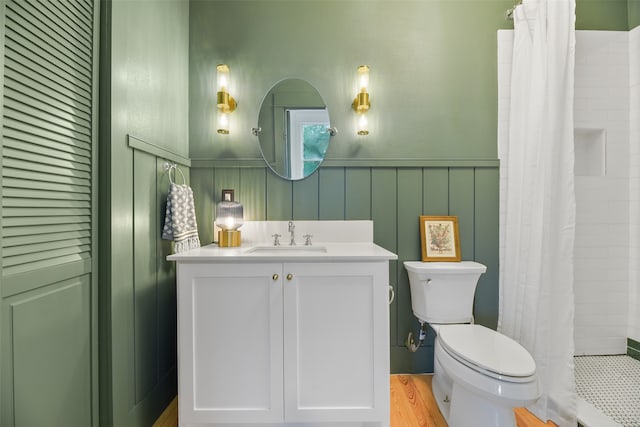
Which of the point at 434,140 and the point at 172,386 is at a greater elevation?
the point at 434,140

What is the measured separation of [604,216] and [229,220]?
2.32 metres

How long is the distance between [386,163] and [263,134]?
76 centimetres

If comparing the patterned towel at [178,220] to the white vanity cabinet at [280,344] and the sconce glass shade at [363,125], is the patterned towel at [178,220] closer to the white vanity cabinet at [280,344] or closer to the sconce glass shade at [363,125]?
the white vanity cabinet at [280,344]

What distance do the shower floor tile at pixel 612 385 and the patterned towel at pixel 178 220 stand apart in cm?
221

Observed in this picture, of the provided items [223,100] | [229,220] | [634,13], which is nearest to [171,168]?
[229,220]

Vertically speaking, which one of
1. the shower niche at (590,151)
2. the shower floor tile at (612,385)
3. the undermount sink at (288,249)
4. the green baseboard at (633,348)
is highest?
the shower niche at (590,151)

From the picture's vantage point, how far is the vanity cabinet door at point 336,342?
1.32m

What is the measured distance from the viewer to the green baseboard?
6.24 ft

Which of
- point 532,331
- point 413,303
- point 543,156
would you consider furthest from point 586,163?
point 413,303

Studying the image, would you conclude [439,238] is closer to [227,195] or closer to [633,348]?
[227,195]

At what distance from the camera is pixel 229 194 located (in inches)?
67.6

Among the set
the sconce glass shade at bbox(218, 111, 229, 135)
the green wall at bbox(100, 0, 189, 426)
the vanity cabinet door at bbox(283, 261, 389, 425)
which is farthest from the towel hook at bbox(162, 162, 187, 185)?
the vanity cabinet door at bbox(283, 261, 389, 425)

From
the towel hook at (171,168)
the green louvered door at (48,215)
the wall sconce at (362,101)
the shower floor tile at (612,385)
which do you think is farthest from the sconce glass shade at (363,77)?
the shower floor tile at (612,385)

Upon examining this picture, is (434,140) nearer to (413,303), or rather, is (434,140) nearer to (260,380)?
(413,303)
